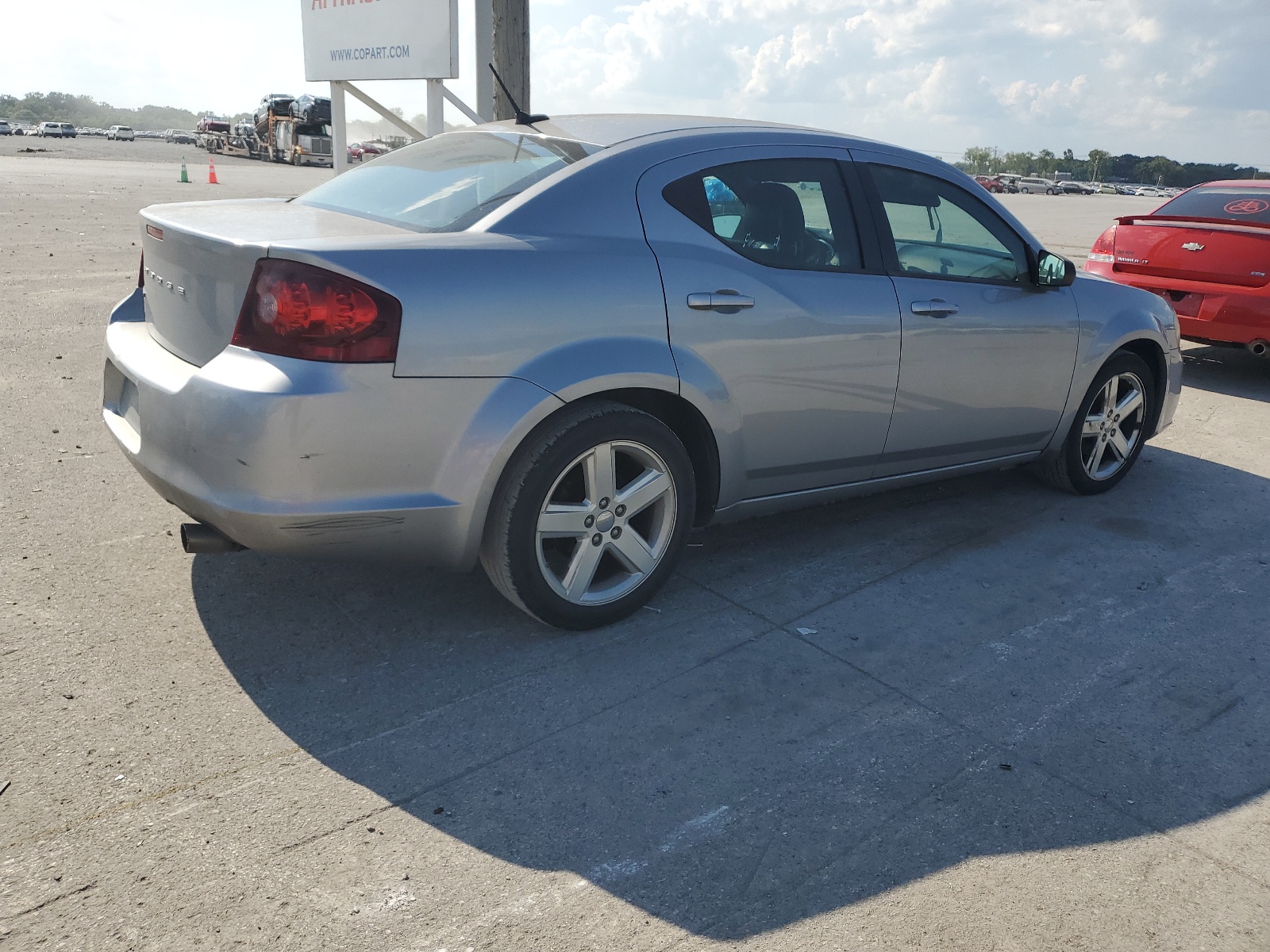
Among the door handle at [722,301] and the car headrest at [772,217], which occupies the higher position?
the car headrest at [772,217]

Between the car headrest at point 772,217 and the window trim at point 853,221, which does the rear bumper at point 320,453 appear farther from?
the window trim at point 853,221

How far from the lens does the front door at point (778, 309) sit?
361 centimetres

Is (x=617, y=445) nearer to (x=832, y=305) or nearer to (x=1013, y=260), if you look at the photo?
(x=832, y=305)

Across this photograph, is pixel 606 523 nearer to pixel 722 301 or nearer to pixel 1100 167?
pixel 722 301

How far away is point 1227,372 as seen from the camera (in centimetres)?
879

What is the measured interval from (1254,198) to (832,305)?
6230 mm

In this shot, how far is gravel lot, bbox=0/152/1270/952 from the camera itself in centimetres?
236

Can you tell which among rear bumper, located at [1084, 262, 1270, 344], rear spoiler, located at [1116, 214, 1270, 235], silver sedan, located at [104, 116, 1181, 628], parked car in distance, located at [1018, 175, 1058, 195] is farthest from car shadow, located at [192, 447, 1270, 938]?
parked car in distance, located at [1018, 175, 1058, 195]

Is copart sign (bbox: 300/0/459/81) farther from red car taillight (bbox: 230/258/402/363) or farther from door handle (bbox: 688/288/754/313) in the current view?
red car taillight (bbox: 230/258/402/363)

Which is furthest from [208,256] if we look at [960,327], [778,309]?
[960,327]

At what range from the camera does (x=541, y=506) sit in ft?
11.0

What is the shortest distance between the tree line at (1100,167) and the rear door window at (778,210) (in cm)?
15528

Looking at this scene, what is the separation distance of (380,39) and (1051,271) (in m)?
7.17

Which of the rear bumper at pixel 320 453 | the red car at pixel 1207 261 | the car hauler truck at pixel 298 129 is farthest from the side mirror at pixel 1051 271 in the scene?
the car hauler truck at pixel 298 129
